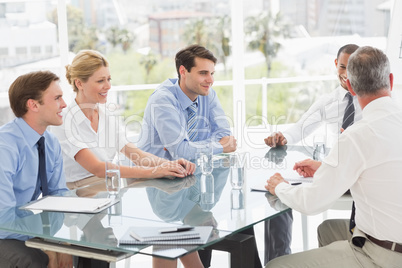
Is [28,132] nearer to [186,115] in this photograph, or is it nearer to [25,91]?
[25,91]

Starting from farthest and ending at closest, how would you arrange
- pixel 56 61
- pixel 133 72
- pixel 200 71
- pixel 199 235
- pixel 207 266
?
pixel 133 72
pixel 56 61
pixel 200 71
pixel 207 266
pixel 199 235

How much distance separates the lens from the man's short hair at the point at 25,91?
2.70m

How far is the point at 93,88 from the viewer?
333 cm

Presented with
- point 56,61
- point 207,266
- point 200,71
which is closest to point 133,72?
point 56,61

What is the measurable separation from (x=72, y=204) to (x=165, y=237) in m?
0.64

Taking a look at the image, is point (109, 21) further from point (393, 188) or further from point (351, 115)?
point (393, 188)

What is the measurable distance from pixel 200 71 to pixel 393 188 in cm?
181

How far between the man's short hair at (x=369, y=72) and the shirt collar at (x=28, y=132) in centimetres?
146

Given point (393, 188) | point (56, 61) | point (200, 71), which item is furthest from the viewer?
point (56, 61)

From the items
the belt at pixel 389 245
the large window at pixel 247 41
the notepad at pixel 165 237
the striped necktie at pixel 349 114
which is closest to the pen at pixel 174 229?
the notepad at pixel 165 237

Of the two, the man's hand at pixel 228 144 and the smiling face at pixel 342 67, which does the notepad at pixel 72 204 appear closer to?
the man's hand at pixel 228 144

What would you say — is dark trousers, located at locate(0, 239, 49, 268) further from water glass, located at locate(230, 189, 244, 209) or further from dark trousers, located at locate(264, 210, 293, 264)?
dark trousers, located at locate(264, 210, 293, 264)

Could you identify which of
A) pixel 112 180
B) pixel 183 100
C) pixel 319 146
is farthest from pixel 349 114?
pixel 112 180

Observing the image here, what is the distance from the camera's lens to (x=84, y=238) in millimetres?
2014
